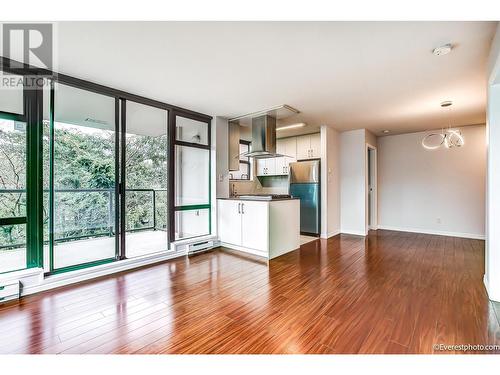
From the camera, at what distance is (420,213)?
227 inches

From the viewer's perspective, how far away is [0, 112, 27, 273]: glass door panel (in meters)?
2.50

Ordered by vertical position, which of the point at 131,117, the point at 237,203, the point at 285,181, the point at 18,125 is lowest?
the point at 237,203

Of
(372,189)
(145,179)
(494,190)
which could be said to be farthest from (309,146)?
(145,179)

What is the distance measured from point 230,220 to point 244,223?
35 cm

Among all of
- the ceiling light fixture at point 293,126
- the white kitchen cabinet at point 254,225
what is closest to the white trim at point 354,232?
the ceiling light fixture at point 293,126

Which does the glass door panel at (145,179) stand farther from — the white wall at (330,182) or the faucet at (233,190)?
the white wall at (330,182)

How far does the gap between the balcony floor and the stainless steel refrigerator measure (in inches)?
122

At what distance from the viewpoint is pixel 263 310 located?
2.18m

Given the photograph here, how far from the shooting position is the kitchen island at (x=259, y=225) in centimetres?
380
